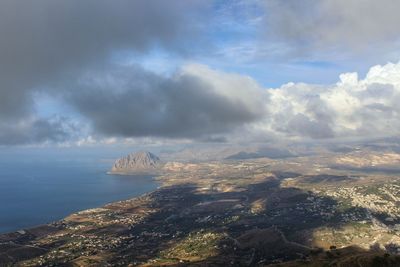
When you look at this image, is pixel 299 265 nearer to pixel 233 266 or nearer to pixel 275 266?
pixel 275 266

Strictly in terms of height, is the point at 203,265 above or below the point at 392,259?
below

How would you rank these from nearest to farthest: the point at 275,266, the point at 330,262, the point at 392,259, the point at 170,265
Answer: the point at 392,259
the point at 330,262
the point at 275,266
the point at 170,265

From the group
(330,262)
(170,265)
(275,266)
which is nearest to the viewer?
(330,262)

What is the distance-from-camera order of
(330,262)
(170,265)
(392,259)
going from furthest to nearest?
(170,265) < (330,262) < (392,259)

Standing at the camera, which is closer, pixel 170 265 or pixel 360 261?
pixel 360 261

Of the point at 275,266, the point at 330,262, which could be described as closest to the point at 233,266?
the point at 275,266

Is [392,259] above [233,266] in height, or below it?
above

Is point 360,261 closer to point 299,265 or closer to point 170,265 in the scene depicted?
point 299,265

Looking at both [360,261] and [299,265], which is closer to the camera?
[360,261]

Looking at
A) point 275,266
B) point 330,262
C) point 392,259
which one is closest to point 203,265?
point 275,266
